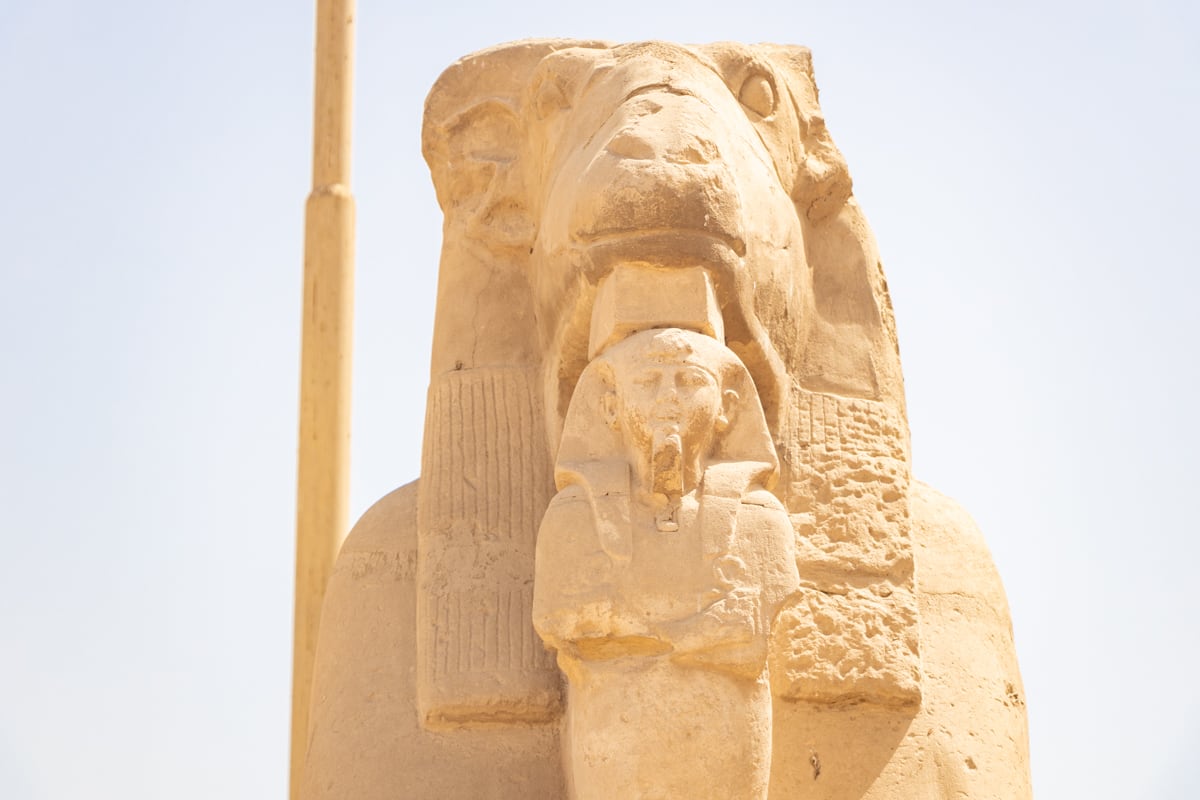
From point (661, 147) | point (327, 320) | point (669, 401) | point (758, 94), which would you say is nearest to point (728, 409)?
point (669, 401)

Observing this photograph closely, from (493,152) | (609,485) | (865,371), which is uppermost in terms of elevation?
(493,152)

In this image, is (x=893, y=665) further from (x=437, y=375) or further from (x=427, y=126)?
(x=427, y=126)

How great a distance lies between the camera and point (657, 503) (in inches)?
122

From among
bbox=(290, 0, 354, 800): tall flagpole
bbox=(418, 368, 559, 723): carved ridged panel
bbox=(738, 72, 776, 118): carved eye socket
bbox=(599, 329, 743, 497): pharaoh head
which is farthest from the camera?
bbox=(290, 0, 354, 800): tall flagpole

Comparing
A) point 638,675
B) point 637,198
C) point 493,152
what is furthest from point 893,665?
point 493,152

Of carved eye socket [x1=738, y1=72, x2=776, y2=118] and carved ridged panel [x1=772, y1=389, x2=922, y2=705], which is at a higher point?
carved eye socket [x1=738, y1=72, x2=776, y2=118]

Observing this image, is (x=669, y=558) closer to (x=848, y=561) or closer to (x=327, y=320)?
(x=848, y=561)

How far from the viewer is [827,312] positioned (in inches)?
152

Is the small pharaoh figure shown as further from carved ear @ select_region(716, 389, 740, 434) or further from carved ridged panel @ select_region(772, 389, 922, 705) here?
carved ridged panel @ select_region(772, 389, 922, 705)

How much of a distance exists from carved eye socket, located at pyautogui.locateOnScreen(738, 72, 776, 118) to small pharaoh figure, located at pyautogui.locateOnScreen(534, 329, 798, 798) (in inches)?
26.9

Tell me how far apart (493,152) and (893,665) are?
Result: 1.28 metres

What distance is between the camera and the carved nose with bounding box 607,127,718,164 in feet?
10.8

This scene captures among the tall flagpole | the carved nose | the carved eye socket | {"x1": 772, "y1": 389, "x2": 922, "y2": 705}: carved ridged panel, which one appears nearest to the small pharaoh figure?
the carved nose

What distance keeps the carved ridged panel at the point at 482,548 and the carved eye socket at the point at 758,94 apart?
65 cm
